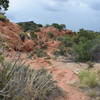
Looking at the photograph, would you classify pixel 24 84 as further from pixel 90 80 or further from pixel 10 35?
pixel 10 35

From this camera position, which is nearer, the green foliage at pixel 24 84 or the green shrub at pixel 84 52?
the green foliage at pixel 24 84

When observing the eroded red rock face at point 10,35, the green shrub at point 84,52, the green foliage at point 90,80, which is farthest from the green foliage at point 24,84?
the eroded red rock face at point 10,35

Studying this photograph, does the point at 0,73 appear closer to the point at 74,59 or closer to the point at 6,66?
the point at 6,66

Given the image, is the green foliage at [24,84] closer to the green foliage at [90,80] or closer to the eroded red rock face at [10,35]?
the green foliage at [90,80]

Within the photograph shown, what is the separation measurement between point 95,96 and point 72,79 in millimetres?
1613

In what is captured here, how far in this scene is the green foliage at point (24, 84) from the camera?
23.2 feet

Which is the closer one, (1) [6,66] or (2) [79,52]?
(1) [6,66]

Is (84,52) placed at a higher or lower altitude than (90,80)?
higher

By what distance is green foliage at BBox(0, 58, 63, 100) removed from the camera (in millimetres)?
7082

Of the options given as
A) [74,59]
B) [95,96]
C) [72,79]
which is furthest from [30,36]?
[95,96]

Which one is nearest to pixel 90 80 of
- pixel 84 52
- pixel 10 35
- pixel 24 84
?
pixel 24 84

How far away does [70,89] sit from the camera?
9.64 meters

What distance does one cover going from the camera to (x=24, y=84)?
300 inches

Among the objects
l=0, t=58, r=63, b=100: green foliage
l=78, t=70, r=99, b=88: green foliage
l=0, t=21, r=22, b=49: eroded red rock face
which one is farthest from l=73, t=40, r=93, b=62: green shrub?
l=0, t=58, r=63, b=100: green foliage
